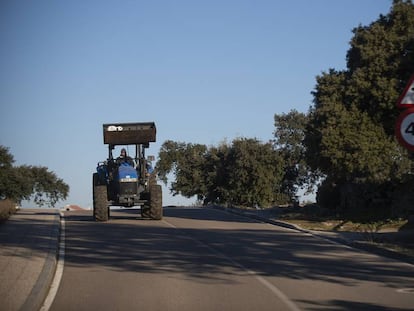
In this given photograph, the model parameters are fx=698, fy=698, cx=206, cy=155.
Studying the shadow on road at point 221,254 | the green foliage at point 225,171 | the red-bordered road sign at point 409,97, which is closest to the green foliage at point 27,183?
the green foliage at point 225,171

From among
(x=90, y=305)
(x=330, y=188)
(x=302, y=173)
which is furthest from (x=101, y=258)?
(x=302, y=173)

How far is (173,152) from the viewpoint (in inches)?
2795

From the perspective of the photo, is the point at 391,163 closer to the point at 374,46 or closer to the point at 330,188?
the point at 374,46

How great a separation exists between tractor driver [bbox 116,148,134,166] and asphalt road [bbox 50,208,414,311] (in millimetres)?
6705

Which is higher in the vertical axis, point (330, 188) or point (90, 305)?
point (330, 188)

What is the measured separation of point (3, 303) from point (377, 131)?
66.9 ft

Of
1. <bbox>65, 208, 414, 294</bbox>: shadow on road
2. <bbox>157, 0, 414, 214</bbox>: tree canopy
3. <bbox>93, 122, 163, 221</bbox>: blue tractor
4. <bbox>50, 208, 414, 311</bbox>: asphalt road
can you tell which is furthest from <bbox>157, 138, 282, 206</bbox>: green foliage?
<bbox>50, 208, 414, 311</bbox>: asphalt road

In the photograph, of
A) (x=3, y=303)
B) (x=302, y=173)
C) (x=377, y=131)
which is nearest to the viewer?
(x=3, y=303)

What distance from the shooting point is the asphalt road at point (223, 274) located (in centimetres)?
1172

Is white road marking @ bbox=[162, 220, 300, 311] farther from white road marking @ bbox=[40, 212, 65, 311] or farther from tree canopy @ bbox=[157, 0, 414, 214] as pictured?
tree canopy @ bbox=[157, 0, 414, 214]

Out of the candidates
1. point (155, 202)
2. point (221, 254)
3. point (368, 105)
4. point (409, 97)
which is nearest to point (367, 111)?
point (368, 105)

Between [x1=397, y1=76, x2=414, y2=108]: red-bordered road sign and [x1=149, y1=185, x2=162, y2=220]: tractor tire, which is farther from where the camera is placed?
[x1=149, y1=185, x2=162, y2=220]: tractor tire

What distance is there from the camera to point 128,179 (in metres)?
29.1

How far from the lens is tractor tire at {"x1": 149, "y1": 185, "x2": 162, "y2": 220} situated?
96.0 feet
